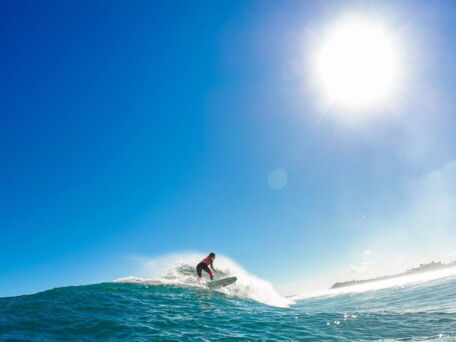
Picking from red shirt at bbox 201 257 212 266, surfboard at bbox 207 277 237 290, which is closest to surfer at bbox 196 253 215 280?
red shirt at bbox 201 257 212 266

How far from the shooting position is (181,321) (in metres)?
11.6

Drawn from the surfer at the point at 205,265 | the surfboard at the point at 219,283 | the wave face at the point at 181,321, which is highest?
the surfer at the point at 205,265

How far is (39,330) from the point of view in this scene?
10.3m

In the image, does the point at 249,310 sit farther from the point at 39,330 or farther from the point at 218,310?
the point at 39,330

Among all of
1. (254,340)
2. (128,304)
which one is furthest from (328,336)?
(128,304)

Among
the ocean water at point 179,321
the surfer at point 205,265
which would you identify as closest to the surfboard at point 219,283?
the surfer at point 205,265

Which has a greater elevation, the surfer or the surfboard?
the surfer

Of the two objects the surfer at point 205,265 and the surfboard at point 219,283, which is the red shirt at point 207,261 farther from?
the surfboard at point 219,283

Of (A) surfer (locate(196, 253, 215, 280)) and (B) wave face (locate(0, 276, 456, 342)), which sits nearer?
(B) wave face (locate(0, 276, 456, 342))

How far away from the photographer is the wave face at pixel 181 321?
32.0 ft

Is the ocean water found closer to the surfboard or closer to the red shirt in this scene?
the surfboard

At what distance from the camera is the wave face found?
9.76 meters

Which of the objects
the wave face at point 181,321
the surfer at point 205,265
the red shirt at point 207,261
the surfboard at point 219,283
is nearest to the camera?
the wave face at point 181,321

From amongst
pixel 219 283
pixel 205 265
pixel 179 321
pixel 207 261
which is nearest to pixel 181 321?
pixel 179 321
